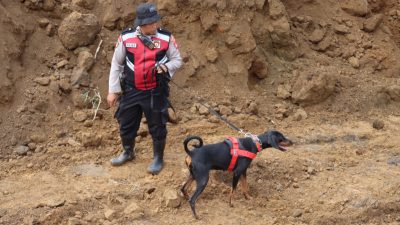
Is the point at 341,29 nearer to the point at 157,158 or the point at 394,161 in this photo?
the point at 394,161

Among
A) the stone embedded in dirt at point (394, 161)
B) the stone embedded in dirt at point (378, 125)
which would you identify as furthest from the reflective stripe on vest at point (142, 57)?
the stone embedded in dirt at point (378, 125)

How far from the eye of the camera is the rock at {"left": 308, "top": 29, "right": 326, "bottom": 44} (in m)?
9.49

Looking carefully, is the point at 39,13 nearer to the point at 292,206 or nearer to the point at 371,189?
the point at 292,206

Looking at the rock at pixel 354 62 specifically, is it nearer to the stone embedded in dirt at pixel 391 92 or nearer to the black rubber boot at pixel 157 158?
the stone embedded in dirt at pixel 391 92

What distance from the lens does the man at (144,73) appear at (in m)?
6.20

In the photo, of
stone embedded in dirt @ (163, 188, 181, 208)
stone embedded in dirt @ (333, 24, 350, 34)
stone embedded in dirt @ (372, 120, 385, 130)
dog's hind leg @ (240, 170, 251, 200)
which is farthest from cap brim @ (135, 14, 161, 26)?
stone embedded in dirt @ (333, 24, 350, 34)

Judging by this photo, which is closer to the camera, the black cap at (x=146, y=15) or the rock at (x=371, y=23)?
the black cap at (x=146, y=15)

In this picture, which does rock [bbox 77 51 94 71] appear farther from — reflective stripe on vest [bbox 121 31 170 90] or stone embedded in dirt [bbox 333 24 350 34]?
stone embedded in dirt [bbox 333 24 350 34]

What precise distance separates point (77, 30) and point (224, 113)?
6.98 ft

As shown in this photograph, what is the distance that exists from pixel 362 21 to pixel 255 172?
4.11m

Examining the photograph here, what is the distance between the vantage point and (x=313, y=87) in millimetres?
8539

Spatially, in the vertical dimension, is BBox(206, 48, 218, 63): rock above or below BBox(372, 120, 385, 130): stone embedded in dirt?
above

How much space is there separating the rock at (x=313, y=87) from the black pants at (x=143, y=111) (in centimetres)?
260

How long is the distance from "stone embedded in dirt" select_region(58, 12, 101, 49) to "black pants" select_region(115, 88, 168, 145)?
1600mm
